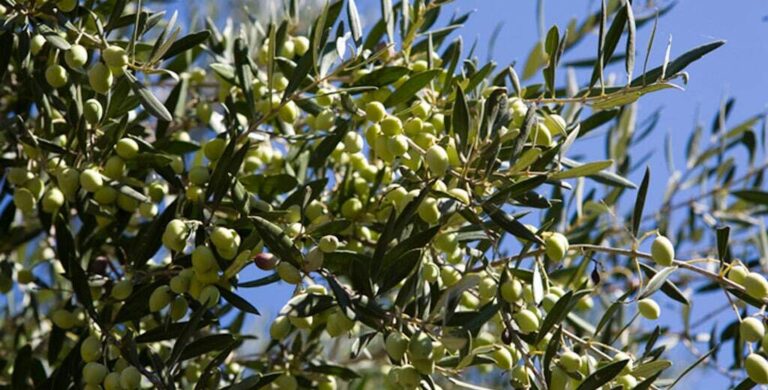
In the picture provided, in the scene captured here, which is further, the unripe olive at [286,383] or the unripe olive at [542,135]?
the unripe olive at [286,383]

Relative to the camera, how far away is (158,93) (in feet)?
7.06

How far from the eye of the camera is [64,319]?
1.49m

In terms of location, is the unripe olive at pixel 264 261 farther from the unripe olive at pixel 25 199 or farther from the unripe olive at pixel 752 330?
the unripe olive at pixel 752 330

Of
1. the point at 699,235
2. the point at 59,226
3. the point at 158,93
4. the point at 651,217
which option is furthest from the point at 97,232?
the point at 699,235

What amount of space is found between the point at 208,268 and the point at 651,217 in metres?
1.31

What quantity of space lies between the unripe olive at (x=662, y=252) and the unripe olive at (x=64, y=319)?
2.71ft

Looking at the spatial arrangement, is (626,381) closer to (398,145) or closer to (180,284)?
(398,145)

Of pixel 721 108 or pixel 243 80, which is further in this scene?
pixel 721 108

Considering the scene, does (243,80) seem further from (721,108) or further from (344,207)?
(721,108)

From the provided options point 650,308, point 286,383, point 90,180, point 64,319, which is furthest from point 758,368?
point 64,319

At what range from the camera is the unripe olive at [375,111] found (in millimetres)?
1315

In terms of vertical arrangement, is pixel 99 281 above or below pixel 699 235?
above

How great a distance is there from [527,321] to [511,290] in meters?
0.06

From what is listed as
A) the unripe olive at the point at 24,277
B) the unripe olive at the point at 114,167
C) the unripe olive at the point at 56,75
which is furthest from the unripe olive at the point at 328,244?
the unripe olive at the point at 24,277
